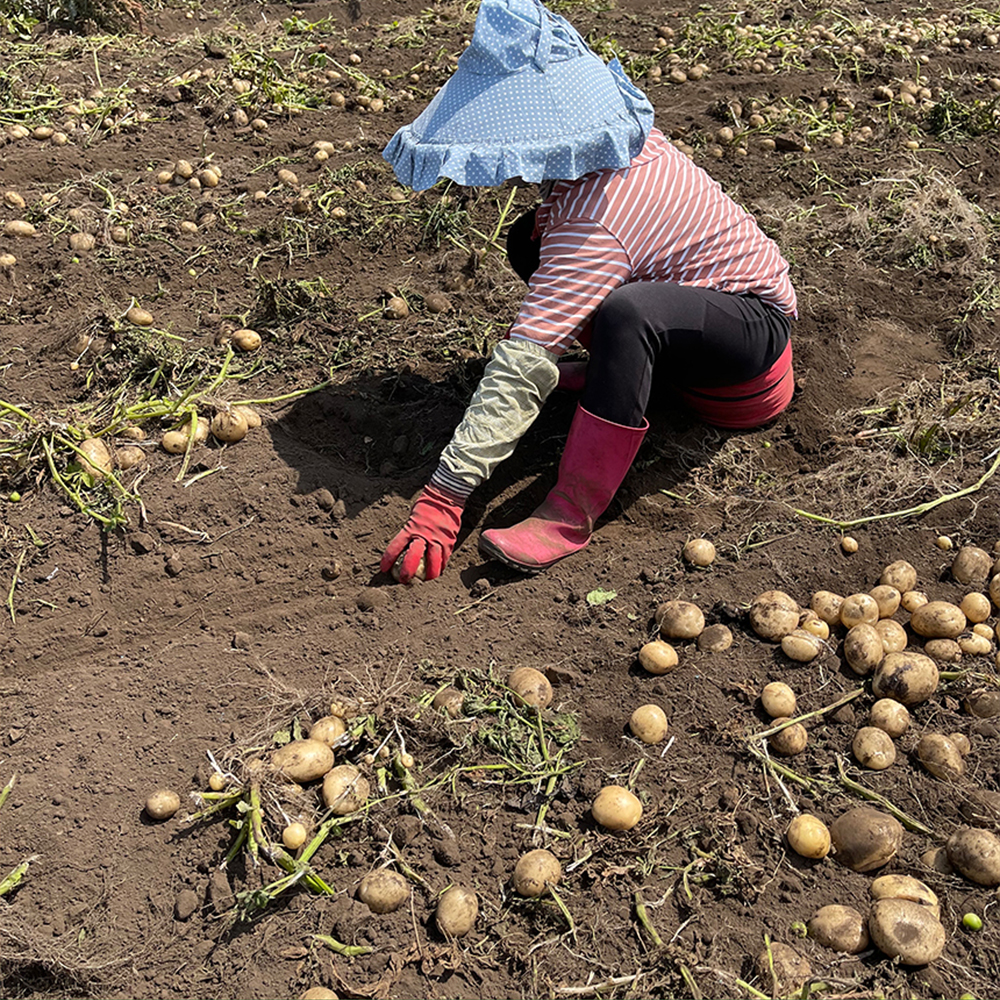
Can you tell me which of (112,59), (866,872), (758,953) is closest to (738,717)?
(866,872)

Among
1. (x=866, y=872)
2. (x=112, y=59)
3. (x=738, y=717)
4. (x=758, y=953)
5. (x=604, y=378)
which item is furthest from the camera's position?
(x=112, y=59)

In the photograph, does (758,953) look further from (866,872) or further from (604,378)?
(604,378)

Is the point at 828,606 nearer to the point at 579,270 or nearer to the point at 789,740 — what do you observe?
→ the point at 789,740

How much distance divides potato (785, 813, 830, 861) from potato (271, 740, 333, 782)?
42.6 inches

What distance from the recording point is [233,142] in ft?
14.8

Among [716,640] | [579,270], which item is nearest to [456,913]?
[716,640]

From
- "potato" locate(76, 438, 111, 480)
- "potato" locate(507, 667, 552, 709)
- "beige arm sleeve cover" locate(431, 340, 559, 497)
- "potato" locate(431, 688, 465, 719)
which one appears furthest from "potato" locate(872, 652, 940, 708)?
"potato" locate(76, 438, 111, 480)

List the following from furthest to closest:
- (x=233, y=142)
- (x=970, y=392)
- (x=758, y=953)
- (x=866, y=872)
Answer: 1. (x=233, y=142)
2. (x=970, y=392)
3. (x=866, y=872)
4. (x=758, y=953)

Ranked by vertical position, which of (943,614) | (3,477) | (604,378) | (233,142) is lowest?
(3,477)

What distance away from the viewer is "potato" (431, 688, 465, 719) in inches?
87.0

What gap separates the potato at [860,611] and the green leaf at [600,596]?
0.64 metres

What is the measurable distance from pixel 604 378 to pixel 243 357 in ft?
5.06

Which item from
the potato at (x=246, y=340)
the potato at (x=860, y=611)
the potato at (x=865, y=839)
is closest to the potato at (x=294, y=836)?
the potato at (x=865, y=839)

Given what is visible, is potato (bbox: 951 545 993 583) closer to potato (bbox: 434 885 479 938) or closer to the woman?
the woman
